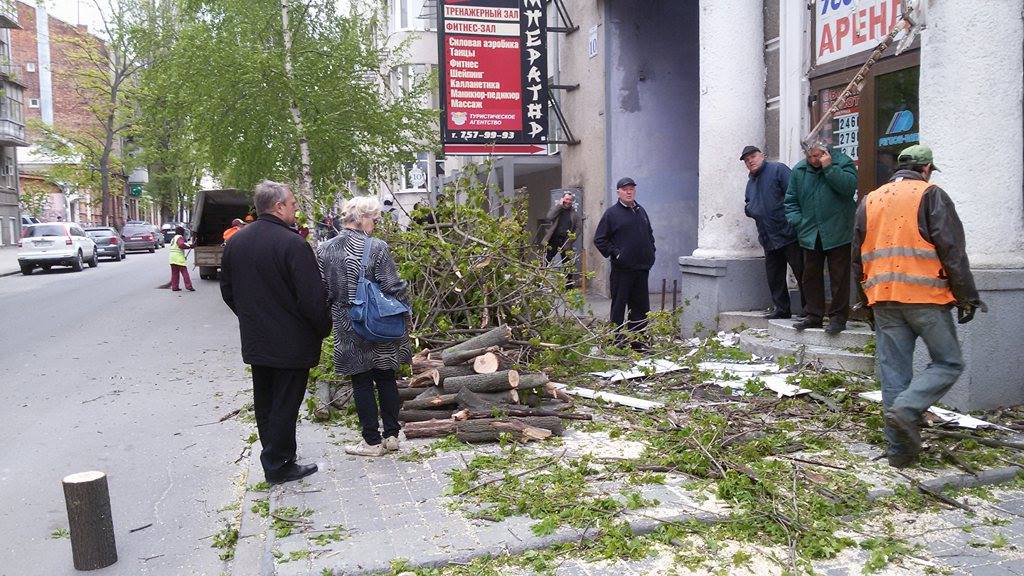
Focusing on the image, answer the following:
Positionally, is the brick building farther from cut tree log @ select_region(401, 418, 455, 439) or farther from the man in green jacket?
the man in green jacket

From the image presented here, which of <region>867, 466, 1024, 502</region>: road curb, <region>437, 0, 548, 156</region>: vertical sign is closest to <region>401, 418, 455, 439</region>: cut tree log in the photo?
<region>867, 466, 1024, 502</region>: road curb

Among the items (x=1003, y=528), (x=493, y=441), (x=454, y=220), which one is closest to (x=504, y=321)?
(x=454, y=220)

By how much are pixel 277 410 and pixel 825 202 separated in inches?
206

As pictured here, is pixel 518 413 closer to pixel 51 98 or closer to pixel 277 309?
pixel 277 309

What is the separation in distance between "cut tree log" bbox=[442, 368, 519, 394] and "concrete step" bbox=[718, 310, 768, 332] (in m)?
3.70

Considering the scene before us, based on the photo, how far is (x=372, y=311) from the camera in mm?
5410

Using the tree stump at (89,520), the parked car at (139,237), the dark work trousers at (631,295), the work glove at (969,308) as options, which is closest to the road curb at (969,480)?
the work glove at (969,308)

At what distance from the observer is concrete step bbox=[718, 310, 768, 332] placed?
29.0 feet

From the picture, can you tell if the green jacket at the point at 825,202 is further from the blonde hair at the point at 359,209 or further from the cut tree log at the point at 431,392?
the blonde hair at the point at 359,209

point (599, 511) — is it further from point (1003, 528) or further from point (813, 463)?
point (1003, 528)

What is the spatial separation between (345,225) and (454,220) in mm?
2867

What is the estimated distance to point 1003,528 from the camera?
4.15 metres

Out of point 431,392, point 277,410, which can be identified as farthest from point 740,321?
point 277,410

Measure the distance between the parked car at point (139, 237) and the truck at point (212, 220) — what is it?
2266cm
